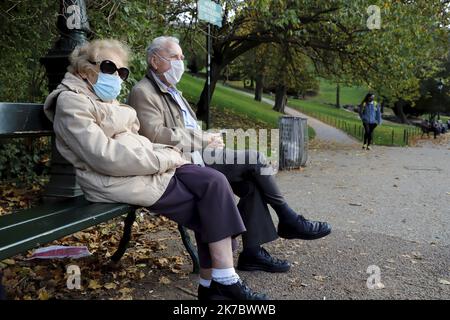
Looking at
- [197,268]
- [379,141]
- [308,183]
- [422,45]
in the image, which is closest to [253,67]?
[379,141]

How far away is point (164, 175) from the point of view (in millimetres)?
2828

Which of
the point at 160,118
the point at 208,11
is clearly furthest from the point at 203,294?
the point at 208,11

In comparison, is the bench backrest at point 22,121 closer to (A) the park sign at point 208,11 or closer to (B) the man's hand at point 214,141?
(B) the man's hand at point 214,141

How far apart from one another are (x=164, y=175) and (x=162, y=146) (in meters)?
0.26

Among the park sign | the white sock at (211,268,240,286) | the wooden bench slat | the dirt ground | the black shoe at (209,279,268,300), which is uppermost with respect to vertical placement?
the park sign

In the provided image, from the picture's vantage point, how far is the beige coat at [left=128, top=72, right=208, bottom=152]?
11.0 ft

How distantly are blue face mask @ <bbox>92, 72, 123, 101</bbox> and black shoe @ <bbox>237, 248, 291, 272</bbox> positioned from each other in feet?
5.09

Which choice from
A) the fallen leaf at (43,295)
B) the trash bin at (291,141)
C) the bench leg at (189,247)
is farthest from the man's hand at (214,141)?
the trash bin at (291,141)

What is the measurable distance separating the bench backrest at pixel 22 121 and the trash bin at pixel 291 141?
6488mm

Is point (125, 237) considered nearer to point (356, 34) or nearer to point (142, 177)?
point (142, 177)

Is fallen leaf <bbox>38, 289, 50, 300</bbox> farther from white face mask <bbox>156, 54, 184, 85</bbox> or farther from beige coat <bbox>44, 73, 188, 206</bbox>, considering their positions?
white face mask <bbox>156, 54, 184, 85</bbox>

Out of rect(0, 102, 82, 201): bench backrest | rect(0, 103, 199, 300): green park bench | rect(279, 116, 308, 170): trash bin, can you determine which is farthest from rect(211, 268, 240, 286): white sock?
rect(279, 116, 308, 170): trash bin

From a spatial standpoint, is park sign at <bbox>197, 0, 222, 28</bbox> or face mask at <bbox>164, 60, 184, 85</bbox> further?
park sign at <bbox>197, 0, 222, 28</bbox>

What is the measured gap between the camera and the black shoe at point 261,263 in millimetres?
3570
